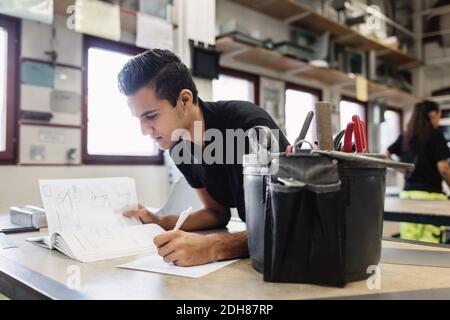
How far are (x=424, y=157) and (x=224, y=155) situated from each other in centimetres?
210

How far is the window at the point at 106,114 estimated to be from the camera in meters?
2.48

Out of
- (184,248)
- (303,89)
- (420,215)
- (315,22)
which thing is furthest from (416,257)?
(303,89)

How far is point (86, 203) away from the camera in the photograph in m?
1.12

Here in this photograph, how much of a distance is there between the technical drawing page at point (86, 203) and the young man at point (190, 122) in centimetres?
5

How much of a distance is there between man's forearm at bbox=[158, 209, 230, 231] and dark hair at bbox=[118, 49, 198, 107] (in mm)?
370

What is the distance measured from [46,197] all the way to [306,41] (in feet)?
11.2

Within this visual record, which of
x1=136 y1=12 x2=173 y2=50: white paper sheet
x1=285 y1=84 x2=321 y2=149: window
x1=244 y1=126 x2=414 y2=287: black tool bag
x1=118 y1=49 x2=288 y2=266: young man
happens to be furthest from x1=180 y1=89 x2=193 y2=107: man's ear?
x1=285 y1=84 x2=321 y2=149: window

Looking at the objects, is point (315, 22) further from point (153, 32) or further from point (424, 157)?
point (153, 32)

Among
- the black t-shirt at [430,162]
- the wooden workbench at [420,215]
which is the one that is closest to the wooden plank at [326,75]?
the black t-shirt at [430,162]

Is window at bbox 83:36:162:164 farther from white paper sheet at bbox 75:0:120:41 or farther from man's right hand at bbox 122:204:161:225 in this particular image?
man's right hand at bbox 122:204:161:225

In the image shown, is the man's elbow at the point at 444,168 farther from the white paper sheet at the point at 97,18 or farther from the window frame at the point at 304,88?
the white paper sheet at the point at 97,18

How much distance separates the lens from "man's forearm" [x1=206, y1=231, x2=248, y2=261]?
2.74 feet

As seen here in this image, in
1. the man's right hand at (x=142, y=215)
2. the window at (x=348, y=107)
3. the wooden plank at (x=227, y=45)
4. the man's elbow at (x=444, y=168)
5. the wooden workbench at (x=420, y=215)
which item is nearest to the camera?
the man's right hand at (x=142, y=215)

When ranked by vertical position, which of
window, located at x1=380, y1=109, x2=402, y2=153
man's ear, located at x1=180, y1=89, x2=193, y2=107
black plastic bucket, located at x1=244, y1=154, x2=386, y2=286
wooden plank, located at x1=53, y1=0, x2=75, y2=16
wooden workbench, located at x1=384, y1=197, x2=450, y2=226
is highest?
wooden plank, located at x1=53, y1=0, x2=75, y2=16
